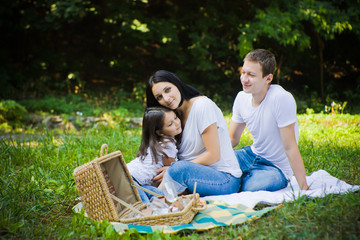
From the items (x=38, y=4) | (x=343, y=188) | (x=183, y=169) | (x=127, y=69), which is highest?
(x=38, y=4)

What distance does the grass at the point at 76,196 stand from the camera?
217 centimetres

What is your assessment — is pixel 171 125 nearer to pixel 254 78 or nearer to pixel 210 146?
pixel 210 146

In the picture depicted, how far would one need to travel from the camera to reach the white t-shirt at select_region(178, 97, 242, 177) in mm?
2869

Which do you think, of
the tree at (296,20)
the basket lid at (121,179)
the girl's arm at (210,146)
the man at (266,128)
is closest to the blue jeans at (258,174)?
the man at (266,128)

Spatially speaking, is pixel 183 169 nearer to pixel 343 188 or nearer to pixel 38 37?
pixel 343 188

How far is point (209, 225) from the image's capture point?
2.36 metres

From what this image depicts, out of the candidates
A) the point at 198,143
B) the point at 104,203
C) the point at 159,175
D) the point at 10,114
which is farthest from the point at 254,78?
the point at 10,114

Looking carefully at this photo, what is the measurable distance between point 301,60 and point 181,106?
24.6ft

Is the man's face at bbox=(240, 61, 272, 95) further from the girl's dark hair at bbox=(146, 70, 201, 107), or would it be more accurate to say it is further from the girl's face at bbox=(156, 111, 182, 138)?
the girl's face at bbox=(156, 111, 182, 138)

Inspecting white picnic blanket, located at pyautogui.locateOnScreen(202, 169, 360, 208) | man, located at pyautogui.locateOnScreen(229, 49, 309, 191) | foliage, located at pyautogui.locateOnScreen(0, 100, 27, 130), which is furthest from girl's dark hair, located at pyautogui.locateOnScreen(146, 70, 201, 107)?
foliage, located at pyautogui.locateOnScreen(0, 100, 27, 130)

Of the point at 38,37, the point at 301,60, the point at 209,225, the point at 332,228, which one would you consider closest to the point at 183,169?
the point at 209,225

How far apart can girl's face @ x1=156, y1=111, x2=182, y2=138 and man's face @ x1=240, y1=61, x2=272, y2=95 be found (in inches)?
27.0

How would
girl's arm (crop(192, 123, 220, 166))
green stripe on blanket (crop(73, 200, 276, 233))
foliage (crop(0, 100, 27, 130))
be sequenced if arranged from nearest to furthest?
green stripe on blanket (crop(73, 200, 276, 233)), girl's arm (crop(192, 123, 220, 166)), foliage (crop(0, 100, 27, 130))

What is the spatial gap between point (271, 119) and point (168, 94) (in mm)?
940
